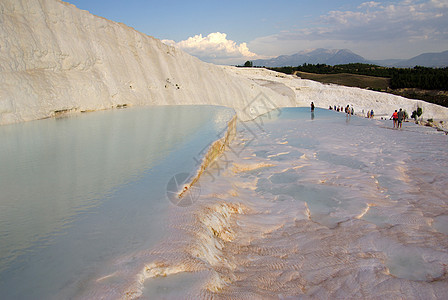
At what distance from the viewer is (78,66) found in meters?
9.88

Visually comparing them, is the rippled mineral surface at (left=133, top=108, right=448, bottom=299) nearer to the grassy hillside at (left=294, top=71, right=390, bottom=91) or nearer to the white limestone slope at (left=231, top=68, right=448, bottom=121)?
the white limestone slope at (left=231, top=68, right=448, bottom=121)

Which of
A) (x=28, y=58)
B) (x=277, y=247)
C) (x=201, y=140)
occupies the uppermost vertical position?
(x=28, y=58)

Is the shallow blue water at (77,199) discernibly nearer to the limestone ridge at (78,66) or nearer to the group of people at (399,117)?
the limestone ridge at (78,66)

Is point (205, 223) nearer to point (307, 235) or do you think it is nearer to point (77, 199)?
point (307, 235)

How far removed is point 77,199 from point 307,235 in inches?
107

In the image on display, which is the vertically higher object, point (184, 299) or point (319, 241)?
point (184, 299)

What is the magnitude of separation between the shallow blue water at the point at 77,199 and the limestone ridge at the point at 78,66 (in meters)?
1.95

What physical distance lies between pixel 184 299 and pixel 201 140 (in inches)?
168

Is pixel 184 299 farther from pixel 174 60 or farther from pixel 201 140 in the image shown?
pixel 174 60

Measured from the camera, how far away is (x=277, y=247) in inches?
122

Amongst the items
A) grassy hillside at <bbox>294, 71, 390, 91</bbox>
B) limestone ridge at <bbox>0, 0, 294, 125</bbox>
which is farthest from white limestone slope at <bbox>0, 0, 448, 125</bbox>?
grassy hillside at <bbox>294, 71, 390, 91</bbox>

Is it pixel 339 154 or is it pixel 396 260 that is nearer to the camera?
pixel 396 260

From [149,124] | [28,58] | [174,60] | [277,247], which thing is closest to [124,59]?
[174,60]

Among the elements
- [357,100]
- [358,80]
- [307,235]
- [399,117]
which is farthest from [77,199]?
[358,80]
